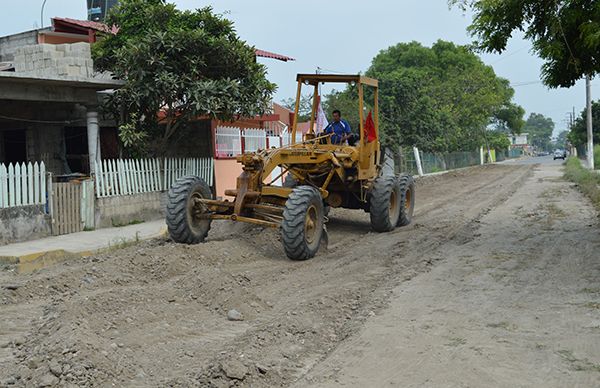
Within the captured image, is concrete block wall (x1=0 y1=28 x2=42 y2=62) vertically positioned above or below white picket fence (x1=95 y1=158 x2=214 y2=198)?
above

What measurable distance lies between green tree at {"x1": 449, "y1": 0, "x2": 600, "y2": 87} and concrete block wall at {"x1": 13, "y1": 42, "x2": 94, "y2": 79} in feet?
28.8

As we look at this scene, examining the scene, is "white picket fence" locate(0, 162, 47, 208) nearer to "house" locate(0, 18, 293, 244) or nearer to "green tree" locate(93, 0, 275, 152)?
"house" locate(0, 18, 293, 244)

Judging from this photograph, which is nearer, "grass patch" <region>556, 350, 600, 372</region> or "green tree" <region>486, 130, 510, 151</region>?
"grass patch" <region>556, 350, 600, 372</region>

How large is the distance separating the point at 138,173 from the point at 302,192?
677 centimetres

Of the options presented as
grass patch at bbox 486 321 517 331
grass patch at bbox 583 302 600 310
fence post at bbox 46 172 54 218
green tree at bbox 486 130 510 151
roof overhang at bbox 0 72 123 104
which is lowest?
grass patch at bbox 486 321 517 331

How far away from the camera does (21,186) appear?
1143cm

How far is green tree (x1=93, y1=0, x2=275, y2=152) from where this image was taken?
1423 cm

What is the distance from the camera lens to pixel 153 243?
34.2ft

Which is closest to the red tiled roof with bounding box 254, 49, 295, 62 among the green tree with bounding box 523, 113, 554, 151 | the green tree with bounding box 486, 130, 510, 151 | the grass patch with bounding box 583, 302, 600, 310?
the grass patch with bounding box 583, 302, 600, 310

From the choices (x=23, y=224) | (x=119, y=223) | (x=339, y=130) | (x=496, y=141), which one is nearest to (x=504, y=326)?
(x=339, y=130)

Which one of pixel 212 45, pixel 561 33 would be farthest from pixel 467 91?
pixel 561 33

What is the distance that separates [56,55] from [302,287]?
410 inches

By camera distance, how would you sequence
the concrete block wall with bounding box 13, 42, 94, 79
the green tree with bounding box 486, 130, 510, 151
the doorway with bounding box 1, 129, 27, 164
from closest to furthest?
the concrete block wall with bounding box 13, 42, 94, 79 → the doorway with bounding box 1, 129, 27, 164 → the green tree with bounding box 486, 130, 510, 151

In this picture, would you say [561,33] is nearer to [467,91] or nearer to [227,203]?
[227,203]
